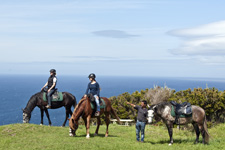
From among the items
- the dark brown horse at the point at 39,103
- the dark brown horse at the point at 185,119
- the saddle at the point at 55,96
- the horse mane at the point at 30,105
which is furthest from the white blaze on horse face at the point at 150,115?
the horse mane at the point at 30,105

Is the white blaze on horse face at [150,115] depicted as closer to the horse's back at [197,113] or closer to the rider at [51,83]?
the horse's back at [197,113]

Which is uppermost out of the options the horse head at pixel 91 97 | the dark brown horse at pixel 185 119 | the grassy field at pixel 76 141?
the horse head at pixel 91 97

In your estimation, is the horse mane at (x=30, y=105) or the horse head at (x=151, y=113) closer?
the horse head at (x=151, y=113)

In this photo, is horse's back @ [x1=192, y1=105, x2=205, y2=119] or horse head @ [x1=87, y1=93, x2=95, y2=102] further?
horse head @ [x1=87, y1=93, x2=95, y2=102]

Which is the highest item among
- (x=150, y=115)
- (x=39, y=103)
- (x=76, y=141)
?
(x=150, y=115)

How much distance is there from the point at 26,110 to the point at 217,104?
50.3ft

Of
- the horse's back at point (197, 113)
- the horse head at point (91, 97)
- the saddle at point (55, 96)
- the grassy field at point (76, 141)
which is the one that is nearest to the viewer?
the grassy field at point (76, 141)

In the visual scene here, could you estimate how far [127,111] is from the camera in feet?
83.0

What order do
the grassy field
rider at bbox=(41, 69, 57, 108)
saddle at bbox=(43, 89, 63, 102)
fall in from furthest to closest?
saddle at bbox=(43, 89, 63, 102), rider at bbox=(41, 69, 57, 108), the grassy field

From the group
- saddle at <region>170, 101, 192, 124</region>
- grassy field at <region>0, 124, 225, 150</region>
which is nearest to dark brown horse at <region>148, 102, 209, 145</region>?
saddle at <region>170, 101, 192, 124</region>

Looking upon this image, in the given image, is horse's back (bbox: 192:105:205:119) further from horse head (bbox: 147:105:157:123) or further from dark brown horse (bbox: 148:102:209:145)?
horse head (bbox: 147:105:157:123)

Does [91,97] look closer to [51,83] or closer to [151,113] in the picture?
[151,113]

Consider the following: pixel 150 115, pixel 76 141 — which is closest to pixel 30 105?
pixel 76 141

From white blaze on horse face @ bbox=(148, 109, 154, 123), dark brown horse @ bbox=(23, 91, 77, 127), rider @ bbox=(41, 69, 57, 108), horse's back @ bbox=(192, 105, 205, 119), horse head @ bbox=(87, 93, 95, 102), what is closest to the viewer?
white blaze on horse face @ bbox=(148, 109, 154, 123)
